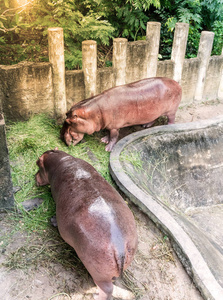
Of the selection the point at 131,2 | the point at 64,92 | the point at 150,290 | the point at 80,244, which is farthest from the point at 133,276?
the point at 131,2

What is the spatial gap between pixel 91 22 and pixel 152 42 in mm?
1144

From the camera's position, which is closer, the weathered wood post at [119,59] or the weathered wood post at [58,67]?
the weathered wood post at [58,67]

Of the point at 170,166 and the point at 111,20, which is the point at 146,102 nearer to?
the point at 170,166

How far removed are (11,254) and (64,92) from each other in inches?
110

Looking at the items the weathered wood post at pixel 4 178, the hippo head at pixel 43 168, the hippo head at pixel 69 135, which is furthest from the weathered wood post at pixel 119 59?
the weathered wood post at pixel 4 178

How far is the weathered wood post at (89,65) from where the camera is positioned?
16.5ft

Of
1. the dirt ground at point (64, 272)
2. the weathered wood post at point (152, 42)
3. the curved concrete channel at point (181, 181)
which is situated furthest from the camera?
the weathered wood post at point (152, 42)

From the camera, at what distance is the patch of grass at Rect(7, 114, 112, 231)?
362 centimetres

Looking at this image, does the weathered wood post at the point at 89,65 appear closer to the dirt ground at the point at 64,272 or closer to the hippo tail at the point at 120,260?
the dirt ground at the point at 64,272

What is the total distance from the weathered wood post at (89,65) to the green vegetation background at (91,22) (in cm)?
62

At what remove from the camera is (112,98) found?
4.79m

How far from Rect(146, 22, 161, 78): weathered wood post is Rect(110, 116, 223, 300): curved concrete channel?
1.33 m

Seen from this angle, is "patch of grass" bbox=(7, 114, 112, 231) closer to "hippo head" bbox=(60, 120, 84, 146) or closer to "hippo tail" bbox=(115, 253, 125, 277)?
"hippo head" bbox=(60, 120, 84, 146)

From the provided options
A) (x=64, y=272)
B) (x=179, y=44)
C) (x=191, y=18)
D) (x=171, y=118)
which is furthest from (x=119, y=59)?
(x=64, y=272)
